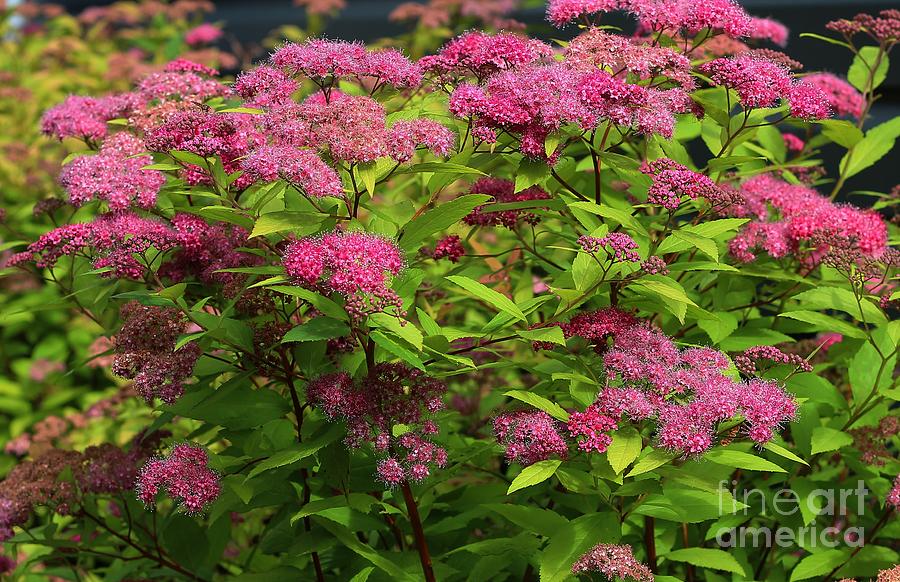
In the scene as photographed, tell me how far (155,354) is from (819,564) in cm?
160

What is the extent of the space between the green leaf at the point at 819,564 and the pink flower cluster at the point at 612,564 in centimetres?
56

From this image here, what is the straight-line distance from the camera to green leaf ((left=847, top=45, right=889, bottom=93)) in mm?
2705

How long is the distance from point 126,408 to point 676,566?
2.06 metres

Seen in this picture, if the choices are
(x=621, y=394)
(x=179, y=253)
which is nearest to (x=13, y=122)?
(x=179, y=253)

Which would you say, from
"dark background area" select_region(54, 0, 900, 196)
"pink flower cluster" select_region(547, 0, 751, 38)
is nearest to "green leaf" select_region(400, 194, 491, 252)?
"pink flower cluster" select_region(547, 0, 751, 38)

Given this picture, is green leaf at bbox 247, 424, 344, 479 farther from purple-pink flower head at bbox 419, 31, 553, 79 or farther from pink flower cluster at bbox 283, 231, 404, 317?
purple-pink flower head at bbox 419, 31, 553, 79

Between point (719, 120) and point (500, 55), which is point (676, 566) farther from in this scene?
point (500, 55)

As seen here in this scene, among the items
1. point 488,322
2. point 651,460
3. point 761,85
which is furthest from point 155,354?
point 761,85

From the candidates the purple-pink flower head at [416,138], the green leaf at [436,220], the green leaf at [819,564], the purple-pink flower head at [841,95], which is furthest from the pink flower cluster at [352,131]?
the purple-pink flower head at [841,95]

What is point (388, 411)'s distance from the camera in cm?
187

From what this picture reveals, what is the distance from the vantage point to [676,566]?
2537mm

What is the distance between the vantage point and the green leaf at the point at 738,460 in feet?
5.76

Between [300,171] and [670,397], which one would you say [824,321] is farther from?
[300,171]

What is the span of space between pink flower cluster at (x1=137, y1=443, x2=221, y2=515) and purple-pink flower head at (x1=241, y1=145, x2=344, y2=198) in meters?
0.62
